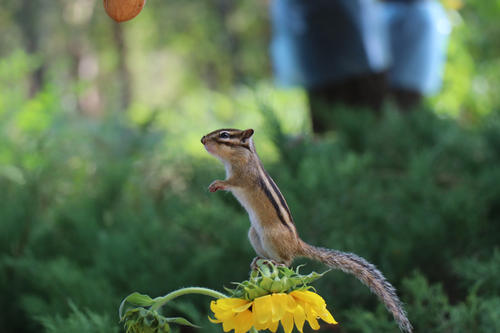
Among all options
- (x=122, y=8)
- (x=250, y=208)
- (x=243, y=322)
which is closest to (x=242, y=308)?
(x=243, y=322)

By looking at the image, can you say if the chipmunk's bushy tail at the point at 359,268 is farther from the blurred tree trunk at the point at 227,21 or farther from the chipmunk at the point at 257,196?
the blurred tree trunk at the point at 227,21

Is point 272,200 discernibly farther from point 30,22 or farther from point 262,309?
point 30,22

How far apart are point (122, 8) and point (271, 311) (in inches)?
14.1

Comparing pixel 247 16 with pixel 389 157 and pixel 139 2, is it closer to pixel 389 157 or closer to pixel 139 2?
pixel 389 157

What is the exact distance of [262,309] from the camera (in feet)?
2.00

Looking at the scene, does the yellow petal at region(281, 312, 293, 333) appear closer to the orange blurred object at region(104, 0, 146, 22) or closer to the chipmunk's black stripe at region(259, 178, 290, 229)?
the chipmunk's black stripe at region(259, 178, 290, 229)

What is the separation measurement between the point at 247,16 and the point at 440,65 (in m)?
7.97

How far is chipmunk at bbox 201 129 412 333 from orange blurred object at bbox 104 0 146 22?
0.17 meters

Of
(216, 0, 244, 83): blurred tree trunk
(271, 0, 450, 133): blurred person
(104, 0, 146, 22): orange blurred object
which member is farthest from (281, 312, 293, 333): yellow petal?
(216, 0, 244, 83): blurred tree trunk

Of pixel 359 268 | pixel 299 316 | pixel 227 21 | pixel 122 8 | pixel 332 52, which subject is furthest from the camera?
pixel 227 21

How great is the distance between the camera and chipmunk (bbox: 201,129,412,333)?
661 millimetres

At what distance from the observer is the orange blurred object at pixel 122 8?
53cm

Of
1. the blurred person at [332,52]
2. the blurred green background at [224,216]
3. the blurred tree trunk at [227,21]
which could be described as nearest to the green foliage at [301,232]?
the blurred green background at [224,216]

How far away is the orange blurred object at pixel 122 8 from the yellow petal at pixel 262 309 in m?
0.34
